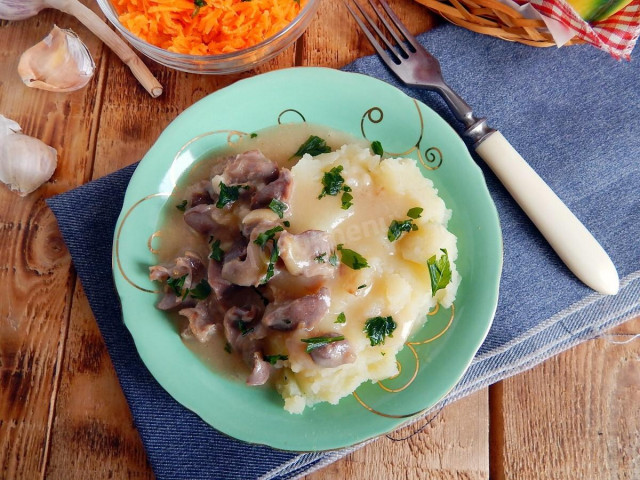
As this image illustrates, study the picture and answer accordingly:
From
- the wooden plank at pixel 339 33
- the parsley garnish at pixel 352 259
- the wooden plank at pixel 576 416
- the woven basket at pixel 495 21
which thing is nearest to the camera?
the parsley garnish at pixel 352 259

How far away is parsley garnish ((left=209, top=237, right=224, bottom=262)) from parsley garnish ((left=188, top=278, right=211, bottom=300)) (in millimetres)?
157

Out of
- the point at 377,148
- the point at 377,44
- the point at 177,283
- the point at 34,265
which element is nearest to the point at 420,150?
the point at 377,148

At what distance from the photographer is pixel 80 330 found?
337cm

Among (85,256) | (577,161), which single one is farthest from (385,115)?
(85,256)

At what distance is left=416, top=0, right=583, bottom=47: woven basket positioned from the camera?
322cm

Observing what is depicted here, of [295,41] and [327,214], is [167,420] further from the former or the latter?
[295,41]

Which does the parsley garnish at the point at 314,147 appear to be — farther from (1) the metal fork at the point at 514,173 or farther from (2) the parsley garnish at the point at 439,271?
(2) the parsley garnish at the point at 439,271

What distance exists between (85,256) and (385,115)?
1.91 metres

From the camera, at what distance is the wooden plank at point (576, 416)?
335 centimetres

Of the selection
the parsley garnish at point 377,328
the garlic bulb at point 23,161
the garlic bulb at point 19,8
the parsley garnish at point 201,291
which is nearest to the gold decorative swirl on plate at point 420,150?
the parsley garnish at point 377,328

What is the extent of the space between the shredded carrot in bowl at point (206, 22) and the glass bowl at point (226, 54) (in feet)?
0.19

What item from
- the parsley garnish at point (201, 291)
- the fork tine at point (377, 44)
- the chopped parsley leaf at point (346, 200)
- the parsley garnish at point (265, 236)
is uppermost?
the fork tine at point (377, 44)

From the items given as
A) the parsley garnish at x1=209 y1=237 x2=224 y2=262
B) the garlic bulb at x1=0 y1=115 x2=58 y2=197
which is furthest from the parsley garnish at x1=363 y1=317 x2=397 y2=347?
the garlic bulb at x1=0 y1=115 x2=58 y2=197

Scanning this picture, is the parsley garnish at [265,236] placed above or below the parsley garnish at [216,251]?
above
